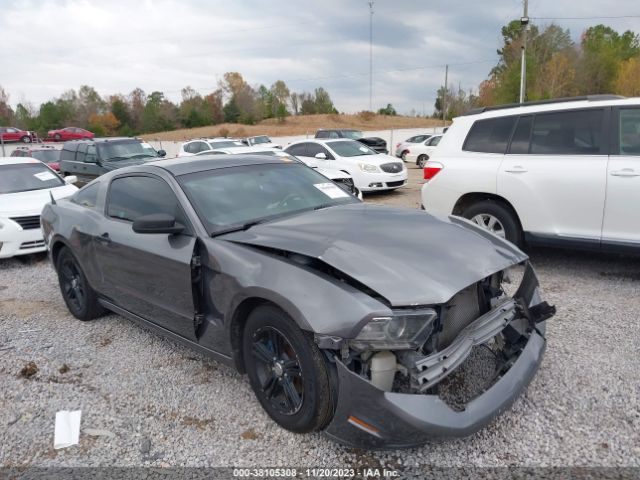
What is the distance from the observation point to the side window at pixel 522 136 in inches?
207

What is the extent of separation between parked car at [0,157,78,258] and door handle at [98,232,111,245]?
264 cm

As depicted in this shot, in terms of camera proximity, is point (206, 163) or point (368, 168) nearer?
point (206, 163)

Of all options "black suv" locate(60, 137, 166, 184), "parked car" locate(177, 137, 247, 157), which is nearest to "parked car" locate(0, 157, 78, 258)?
"black suv" locate(60, 137, 166, 184)

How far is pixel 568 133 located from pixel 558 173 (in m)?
0.48

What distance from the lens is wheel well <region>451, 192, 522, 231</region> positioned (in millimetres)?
5352

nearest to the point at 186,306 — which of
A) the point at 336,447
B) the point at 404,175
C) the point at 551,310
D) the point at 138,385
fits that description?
the point at 138,385

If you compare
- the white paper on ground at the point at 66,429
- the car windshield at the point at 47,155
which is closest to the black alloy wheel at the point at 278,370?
the white paper on ground at the point at 66,429

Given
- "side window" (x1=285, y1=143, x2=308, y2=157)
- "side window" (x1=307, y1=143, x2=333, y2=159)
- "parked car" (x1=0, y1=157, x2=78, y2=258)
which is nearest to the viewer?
"parked car" (x1=0, y1=157, x2=78, y2=258)

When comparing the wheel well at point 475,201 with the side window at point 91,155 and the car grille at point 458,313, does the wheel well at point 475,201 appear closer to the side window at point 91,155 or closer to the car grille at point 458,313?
the car grille at point 458,313

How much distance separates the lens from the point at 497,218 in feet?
17.6

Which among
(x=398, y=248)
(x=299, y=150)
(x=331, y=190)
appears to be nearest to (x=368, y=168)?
(x=299, y=150)

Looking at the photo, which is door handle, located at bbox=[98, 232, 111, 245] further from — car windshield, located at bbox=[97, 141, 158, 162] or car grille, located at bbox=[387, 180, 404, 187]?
car windshield, located at bbox=[97, 141, 158, 162]

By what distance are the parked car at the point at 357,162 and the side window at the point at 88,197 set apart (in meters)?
7.99

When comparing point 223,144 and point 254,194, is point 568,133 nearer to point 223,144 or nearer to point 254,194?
point 254,194
